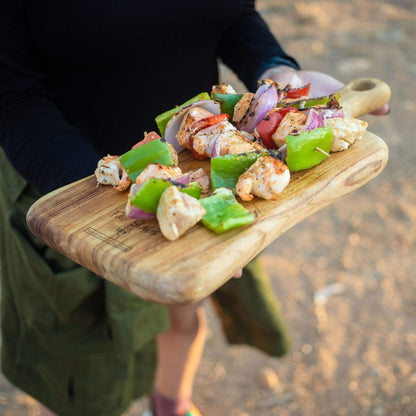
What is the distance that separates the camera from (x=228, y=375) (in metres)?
2.70

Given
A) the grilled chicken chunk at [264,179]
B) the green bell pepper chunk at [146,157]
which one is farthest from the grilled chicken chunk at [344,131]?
the green bell pepper chunk at [146,157]

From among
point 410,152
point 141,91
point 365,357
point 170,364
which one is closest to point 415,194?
point 410,152

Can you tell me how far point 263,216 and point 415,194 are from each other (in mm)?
2668

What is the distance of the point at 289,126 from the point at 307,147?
98 mm

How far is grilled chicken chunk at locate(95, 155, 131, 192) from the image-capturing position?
1466 millimetres

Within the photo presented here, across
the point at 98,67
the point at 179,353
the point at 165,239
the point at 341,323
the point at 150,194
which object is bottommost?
the point at 341,323

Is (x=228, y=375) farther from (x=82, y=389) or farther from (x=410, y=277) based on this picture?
(x=410, y=277)

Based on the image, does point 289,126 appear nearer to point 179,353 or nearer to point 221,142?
point 221,142

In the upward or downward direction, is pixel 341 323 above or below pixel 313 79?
below

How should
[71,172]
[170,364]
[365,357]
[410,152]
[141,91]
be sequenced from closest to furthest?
[71,172] → [141,91] → [170,364] → [365,357] → [410,152]

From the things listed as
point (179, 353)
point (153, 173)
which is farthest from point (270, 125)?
point (179, 353)

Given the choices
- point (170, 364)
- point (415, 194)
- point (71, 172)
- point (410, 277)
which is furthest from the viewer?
point (415, 194)

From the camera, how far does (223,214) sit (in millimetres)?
1292

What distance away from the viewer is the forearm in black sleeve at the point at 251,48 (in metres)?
2.01
